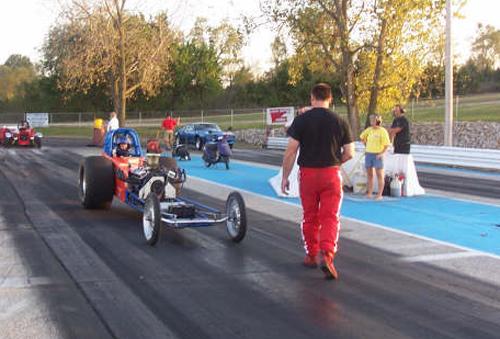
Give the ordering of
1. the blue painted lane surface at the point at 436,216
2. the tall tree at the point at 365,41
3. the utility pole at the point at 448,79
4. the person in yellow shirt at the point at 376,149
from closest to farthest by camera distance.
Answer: the blue painted lane surface at the point at 436,216 < the person in yellow shirt at the point at 376,149 < the utility pole at the point at 448,79 < the tall tree at the point at 365,41

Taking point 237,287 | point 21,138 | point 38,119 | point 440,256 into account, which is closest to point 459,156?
point 440,256

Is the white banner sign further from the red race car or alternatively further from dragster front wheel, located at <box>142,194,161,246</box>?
dragster front wheel, located at <box>142,194,161,246</box>

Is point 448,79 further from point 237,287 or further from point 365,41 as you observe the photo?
point 237,287

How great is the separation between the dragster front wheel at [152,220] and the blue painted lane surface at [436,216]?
3.87m

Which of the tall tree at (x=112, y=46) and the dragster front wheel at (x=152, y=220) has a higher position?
the tall tree at (x=112, y=46)

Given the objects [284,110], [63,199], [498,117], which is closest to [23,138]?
[284,110]

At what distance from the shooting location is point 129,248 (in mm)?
8695

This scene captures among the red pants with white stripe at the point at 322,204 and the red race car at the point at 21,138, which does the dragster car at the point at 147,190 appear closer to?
the red pants with white stripe at the point at 322,204

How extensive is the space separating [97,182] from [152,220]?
3.00 meters

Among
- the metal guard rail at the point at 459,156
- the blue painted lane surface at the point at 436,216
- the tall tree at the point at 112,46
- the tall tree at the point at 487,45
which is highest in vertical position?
the tall tree at the point at 487,45

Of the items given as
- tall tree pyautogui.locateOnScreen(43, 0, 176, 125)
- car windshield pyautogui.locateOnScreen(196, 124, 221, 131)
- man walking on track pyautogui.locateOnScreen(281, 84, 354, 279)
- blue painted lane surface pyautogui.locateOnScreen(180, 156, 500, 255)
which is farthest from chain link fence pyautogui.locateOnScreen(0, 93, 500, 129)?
man walking on track pyautogui.locateOnScreen(281, 84, 354, 279)

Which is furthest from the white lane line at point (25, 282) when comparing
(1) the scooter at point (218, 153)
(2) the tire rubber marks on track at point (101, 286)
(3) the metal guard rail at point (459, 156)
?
(3) the metal guard rail at point (459, 156)

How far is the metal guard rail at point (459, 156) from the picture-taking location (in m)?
20.0

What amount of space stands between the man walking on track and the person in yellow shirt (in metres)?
5.76
